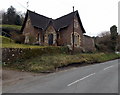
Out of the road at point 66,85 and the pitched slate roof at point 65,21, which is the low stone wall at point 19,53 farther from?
the pitched slate roof at point 65,21

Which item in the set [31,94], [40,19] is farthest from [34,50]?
[40,19]

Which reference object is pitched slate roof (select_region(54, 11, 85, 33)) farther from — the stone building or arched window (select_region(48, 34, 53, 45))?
arched window (select_region(48, 34, 53, 45))

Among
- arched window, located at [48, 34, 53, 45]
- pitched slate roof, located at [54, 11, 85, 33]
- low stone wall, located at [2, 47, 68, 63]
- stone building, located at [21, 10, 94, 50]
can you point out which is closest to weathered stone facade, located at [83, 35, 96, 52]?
stone building, located at [21, 10, 94, 50]

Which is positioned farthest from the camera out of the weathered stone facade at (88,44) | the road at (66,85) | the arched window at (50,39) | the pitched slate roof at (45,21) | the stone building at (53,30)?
the weathered stone facade at (88,44)

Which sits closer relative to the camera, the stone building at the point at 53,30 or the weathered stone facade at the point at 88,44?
the stone building at the point at 53,30

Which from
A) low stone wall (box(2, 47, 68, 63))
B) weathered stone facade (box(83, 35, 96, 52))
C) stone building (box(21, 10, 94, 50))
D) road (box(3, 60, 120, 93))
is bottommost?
road (box(3, 60, 120, 93))

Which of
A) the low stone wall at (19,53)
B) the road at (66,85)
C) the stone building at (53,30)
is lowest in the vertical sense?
the road at (66,85)

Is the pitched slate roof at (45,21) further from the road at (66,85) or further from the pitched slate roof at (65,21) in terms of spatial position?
the road at (66,85)

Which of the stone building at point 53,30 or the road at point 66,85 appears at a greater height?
the stone building at point 53,30

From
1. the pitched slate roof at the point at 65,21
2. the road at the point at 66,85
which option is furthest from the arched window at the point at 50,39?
the road at the point at 66,85

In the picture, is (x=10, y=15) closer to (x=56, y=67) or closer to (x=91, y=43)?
(x=91, y=43)

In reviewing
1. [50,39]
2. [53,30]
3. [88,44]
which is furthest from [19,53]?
[88,44]

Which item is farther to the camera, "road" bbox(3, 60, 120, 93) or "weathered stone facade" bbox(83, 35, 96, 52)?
"weathered stone facade" bbox(83, 35, 96, 52)

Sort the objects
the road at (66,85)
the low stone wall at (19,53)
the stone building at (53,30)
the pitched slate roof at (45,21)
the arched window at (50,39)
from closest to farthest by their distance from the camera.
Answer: the road at (66,85) → the low stone wall at (19,53) → the stone building at (53,30) → the pitched slate roof at (45,21) → the arched window at (50,39)
